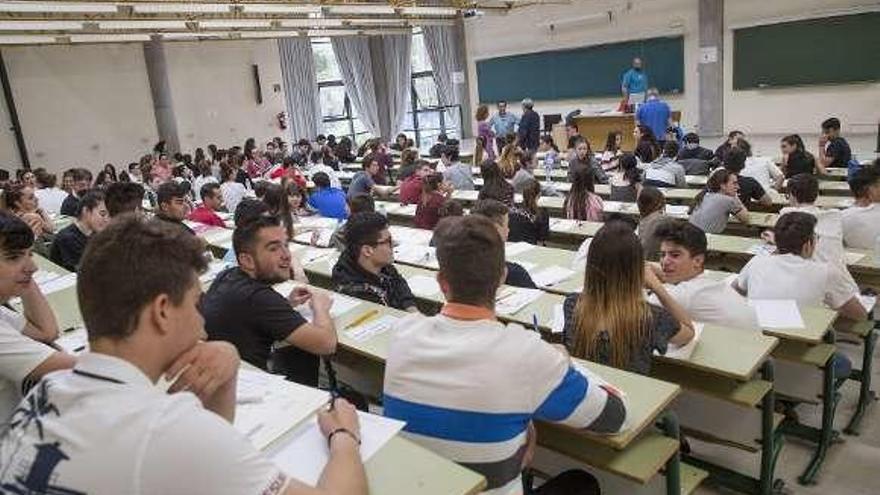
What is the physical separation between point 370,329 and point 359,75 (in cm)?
1376

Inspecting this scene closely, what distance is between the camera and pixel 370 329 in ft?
9.96

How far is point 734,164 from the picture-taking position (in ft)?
19.2

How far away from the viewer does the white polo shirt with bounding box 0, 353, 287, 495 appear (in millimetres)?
1065

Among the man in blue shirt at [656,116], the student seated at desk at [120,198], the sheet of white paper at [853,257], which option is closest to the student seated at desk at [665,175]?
the sheet of white paper at [853,257]

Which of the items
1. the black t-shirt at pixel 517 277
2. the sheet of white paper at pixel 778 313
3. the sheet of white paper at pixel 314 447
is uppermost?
the sheet of white paper at pixel 314 447

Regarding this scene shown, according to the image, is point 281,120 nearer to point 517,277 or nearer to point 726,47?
point 726,47

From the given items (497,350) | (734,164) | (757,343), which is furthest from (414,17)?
(497,350)

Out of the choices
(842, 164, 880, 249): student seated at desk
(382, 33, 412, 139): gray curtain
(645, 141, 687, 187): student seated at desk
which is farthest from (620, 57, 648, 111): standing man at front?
(842, 164, 880, 249): student seated at desk

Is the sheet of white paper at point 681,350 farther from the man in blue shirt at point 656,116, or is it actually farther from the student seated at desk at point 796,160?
the man in blue shirt at point 656,116

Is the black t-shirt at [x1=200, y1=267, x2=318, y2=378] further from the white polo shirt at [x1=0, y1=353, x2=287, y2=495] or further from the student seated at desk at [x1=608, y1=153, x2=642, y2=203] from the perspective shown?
the student seated at desk at [x1=608, y1=153, x2=642, y2=203]

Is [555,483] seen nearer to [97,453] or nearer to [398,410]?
[398,410]

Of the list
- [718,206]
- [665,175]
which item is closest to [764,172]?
[665,175]

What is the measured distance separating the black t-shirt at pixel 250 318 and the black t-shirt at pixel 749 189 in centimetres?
479

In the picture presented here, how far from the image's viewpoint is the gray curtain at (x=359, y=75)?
15.6 meters
